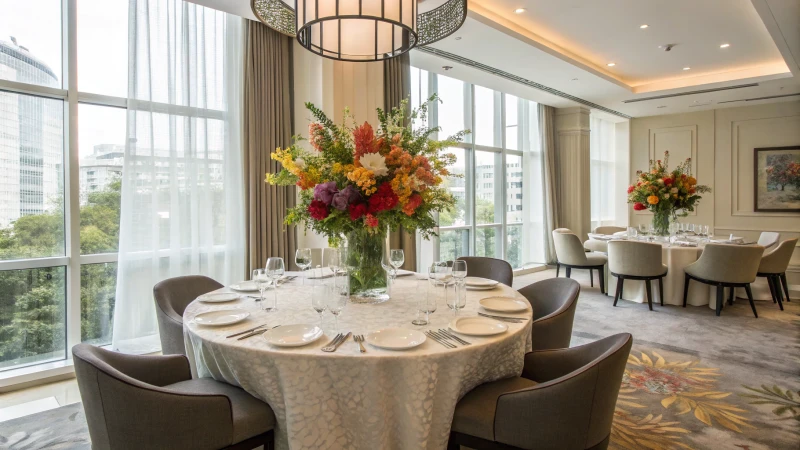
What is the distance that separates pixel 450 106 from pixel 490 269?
3676 millimetres

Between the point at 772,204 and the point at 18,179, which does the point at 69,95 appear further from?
the point at 772,204

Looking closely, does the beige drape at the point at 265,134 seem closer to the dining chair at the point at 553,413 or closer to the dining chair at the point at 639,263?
the dining chair at the point at 553,413

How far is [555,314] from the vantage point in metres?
2.14

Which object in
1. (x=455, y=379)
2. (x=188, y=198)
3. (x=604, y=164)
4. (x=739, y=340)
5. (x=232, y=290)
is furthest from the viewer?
(x=604, y=164)

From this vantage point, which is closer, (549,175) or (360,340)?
(360,340)

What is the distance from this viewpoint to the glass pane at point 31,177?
118 inches

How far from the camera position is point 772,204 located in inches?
297

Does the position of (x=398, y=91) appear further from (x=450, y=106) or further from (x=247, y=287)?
(x=247, y=287)

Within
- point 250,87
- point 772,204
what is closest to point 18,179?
point 250,87

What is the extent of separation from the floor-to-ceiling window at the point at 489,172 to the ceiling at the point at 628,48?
0.41 m

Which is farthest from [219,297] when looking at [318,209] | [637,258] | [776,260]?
[776,260]

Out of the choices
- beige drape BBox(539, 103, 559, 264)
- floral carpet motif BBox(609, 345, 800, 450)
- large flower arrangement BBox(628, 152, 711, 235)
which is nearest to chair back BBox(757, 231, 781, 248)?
large flower arrangement BBox(628, 152, 711, 235)

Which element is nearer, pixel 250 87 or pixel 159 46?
pixel 159 46

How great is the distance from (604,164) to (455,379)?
882cm
